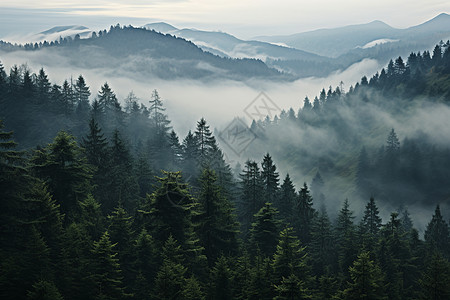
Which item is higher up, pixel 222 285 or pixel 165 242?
pixel 165 242

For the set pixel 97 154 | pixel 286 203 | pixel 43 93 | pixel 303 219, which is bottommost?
pixel 303 219

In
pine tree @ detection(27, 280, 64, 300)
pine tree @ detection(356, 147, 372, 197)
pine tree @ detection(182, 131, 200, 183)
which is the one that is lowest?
pine tree @ detection(356, 147, 372, 197)

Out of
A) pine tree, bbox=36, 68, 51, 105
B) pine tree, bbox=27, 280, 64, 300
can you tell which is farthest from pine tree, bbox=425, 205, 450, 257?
pine tree, bbox=36, 68, 51, 105

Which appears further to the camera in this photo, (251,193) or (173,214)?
(251,193)

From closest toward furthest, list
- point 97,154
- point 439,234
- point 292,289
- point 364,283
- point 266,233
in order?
point 292,289 < point 364,283 < point 266,233 < point 97,154 < point 439,234

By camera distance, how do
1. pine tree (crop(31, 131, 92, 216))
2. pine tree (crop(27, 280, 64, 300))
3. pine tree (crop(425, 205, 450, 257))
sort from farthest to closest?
pine tree (crop(425, 205, 450, 257)), pine tree (crop(31, 131, 92, 216)), pine tree (crop(27, 280, 64, 300))

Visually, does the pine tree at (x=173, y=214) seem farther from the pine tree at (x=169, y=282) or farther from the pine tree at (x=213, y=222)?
the pine tree at (x=169, y=282)

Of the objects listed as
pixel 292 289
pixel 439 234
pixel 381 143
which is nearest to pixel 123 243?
pixel 292 289

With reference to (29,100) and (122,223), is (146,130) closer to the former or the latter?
(29,100)

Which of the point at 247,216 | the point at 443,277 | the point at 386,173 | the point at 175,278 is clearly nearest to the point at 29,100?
the point at 247,216

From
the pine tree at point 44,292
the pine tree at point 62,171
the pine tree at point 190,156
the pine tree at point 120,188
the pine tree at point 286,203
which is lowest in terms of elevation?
the pine tree at point 286,203

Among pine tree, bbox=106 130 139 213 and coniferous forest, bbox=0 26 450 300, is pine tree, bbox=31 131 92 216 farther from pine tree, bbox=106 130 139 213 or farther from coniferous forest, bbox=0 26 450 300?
pine tree, bbox=106 130 139 213

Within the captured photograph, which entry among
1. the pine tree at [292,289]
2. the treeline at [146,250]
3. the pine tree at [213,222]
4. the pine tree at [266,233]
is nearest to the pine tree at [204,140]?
the pine tree at [266,233]

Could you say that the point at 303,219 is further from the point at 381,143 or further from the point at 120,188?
the point at 381,143
